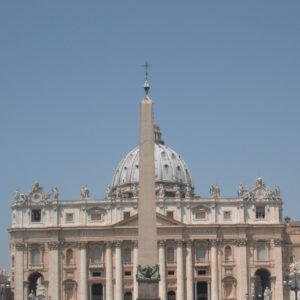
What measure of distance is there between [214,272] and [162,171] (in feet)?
95.0

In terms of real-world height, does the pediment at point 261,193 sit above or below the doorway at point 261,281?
above

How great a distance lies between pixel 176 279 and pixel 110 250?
25.3ft

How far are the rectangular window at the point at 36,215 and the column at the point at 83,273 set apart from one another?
18.3 feet

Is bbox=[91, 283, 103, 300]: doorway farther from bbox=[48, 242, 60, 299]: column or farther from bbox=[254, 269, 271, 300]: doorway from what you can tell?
bbox=[254, 269, 271, 300]: doorway

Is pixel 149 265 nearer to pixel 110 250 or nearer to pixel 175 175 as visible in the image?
pixel 110 250

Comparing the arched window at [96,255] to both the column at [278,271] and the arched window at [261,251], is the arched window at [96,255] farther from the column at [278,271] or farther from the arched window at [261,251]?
the column at [278,271]

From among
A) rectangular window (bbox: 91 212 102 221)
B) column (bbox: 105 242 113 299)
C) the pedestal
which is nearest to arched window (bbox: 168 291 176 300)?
column (bbox: 105 242 113 299)

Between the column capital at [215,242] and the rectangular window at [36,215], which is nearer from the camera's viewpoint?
the column capital at [215,242]

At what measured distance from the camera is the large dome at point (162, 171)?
12394 centimetres

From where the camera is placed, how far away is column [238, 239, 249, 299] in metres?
96.9

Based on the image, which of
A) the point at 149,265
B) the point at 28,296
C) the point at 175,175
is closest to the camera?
the point at 149,265

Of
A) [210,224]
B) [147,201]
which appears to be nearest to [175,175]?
[210,224]

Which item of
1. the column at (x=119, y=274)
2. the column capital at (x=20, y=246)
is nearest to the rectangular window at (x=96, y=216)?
the column at (x=119, y=274)

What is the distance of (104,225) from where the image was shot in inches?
3907
